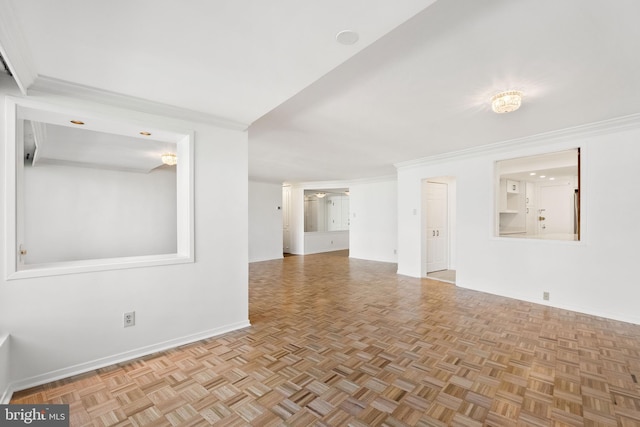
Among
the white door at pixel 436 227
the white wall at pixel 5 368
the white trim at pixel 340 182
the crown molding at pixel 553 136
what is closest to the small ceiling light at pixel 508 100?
the crown molding at pixel 553 136

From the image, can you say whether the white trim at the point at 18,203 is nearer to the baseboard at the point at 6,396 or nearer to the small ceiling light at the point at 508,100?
the baseboard at the point at 6,396

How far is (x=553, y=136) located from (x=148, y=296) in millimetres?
5367

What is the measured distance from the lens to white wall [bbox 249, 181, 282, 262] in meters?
8.48

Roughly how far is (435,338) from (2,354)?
139 inches

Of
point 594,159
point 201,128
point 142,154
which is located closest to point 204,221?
point 201,128

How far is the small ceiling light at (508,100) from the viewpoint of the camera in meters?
2.53

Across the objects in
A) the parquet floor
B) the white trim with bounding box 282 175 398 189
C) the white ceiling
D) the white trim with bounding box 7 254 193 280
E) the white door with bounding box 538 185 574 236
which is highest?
the white ceiling

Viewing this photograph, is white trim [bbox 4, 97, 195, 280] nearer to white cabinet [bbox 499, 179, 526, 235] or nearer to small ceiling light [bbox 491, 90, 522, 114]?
small ceiling light [bbox 491, 90, 522, 114]

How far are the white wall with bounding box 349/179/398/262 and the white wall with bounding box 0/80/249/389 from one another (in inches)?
220

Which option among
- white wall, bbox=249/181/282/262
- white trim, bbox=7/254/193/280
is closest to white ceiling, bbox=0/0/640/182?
white trim, bbox=7/254/193/280

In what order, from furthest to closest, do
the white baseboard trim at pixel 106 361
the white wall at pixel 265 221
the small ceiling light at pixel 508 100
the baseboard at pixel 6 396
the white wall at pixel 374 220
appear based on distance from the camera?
the white wall at pixel 265 221 → the white wall at pixel 374 220 → the small ceiling light at pixel 508 100 → the white baseboard trim at pixel 106 361 → the baseboard at pixel 6 396

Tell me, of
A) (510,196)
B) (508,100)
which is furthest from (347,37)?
(510,196)

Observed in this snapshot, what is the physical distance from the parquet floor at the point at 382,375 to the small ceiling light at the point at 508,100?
89.5 inches

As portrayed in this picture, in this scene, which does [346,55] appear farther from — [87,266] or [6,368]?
[6,368]
